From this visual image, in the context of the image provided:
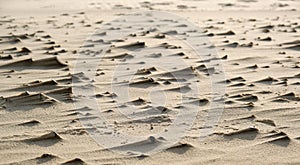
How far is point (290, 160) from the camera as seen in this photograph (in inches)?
87.2

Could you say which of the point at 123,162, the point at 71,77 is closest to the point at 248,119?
the point at 123,162

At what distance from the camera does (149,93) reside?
126 inches

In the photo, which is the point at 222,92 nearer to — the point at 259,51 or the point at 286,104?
the point at 286,104

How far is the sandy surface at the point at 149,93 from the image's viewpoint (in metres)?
2.33

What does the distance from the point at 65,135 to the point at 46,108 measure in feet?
1.57

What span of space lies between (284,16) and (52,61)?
456cm

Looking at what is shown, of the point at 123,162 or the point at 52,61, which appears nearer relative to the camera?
the point at 123,162

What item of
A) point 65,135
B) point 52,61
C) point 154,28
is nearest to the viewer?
point 65,135

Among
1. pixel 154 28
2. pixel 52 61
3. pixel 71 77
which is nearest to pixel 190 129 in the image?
pixel 71 77

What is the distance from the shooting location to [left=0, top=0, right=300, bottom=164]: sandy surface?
2326 mm

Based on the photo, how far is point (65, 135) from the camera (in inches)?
97.7

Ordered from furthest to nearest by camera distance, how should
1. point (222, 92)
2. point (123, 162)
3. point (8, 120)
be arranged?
point (222, 92)
point (8, 120)
point (123, 162)

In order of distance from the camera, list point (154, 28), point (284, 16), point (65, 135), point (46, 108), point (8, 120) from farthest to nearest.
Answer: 1. point (284, 16)
2. point (154, 28)
3. point (46, 108)
4. point (8, 120)
5. point (65, 135)

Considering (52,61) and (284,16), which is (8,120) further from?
(284,16)
